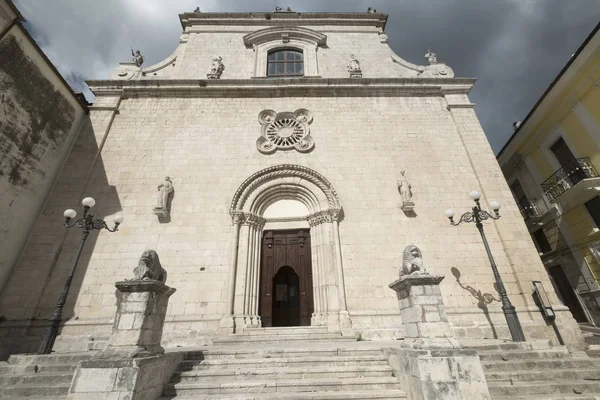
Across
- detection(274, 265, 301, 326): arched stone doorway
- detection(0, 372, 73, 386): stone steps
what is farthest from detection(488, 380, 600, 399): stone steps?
detection(0, 372, 73, 386): stone steps

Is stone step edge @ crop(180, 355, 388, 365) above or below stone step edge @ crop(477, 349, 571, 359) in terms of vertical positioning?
above

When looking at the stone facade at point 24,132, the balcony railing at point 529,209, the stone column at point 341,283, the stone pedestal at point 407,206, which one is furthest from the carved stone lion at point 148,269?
the balcony railing at point 529,209

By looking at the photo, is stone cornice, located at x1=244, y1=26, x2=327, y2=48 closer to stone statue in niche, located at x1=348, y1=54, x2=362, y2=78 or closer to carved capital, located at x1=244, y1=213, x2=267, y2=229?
stone statue in niche, located at x1=348, y1=54, x2=362, y2=78

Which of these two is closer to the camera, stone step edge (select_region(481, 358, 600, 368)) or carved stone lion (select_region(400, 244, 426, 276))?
carved stone lion (select_region(400, 244, 426, 276))

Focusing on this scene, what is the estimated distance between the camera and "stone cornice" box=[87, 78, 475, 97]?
1103 cm

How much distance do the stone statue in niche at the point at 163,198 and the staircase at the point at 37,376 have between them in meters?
4.12

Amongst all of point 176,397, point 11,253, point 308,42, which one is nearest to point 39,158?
point 11,253

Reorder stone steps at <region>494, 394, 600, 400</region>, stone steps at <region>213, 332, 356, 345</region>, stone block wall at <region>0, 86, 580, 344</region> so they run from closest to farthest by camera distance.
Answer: stone steps at <region>494, 394, 600, 400</region> → stone steps at <region>213, 332, 356, 345</region> → stone block wall at <region>0, 86, 580, 344</region>

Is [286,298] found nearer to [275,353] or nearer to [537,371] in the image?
[275,353]

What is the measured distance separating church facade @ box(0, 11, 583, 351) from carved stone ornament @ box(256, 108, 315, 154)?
0.21ft

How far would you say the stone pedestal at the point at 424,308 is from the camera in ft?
13.9

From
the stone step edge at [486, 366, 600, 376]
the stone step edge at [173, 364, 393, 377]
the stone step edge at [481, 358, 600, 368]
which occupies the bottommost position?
the stone step edge at [486, 366, 600, 376]

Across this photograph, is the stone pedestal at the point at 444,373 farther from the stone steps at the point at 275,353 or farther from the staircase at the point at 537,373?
the stone steps at the point at 275,353

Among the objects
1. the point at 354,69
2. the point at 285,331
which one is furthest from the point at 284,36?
the point at 285,331
